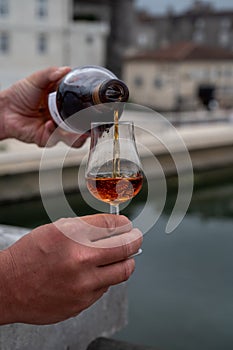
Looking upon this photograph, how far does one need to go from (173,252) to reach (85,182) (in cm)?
422

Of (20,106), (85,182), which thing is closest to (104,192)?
(85,182)

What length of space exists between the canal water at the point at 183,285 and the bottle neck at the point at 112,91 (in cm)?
146

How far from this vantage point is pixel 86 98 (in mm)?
1104

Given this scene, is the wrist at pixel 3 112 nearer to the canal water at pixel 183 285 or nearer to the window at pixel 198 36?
the canal water at pixel 183 285

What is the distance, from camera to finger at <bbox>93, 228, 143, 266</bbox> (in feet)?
2.39

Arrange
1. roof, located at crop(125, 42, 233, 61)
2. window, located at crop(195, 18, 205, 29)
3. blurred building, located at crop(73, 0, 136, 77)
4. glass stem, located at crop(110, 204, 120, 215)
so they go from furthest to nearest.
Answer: window, located at crop(195, 18, 205, 29), blurred building, located at crop(73, 0, 136, 77), roof, located at crop(125, 42, 233, 61), glass stem, located at crop(110, 204, 120, 215)

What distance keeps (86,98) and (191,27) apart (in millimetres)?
30375

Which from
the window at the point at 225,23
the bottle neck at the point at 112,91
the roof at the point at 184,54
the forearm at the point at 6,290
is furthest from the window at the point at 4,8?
the window at the point at 225,23

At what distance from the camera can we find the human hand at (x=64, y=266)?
728 mm

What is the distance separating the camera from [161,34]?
3103cm

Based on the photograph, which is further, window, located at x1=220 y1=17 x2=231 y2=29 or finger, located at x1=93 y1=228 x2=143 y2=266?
window, located at x1=220 y1=17 x2=231 y2=29

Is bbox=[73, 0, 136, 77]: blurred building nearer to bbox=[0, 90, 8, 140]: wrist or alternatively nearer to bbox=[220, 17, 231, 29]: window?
bbox=[220, 17, 231, 29]: window

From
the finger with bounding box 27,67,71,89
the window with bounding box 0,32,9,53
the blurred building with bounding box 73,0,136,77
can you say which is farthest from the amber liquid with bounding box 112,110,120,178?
the blurred building with bounding box 73,0,136,77

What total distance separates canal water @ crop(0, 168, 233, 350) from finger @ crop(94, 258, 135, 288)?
1.65 metres
